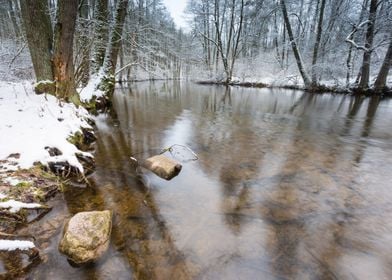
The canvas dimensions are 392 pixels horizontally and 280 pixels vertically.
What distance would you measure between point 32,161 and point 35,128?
3.25ft

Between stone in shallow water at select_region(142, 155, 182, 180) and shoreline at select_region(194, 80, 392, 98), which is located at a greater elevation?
shoreline at select_region(194, 80, 392, 98)

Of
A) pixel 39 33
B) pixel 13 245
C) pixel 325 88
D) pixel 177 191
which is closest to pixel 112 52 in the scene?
pixel 39 33

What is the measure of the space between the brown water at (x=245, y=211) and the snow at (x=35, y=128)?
2.14ft

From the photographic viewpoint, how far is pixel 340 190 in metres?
3.17

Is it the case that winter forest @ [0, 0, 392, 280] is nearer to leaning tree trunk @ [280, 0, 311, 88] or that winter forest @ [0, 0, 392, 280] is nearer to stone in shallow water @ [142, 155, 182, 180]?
stone in shallow water @ [142, 155, 182, 180]

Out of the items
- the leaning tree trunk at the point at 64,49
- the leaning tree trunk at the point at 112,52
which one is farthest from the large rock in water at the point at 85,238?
the leaning tree trunk at the point at 112,52

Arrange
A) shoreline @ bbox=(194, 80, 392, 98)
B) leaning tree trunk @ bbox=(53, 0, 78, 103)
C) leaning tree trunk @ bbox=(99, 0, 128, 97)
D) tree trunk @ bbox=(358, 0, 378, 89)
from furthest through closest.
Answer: shoreline @ bbox=(194, 80, 392, 98) → tree trunk @ bbox=(358, 0, 378, 89) → leaning tree trunk @ bbox=(99, 0, 128, 97) → leaning tree trunk @ bbox=(53, 0, 78, 103)

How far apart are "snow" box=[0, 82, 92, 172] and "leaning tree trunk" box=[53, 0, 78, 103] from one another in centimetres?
40

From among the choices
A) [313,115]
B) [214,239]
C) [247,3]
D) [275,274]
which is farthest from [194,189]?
[247,3]

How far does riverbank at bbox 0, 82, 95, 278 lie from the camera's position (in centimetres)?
221

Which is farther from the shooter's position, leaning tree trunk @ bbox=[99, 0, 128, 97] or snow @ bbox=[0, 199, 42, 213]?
leaning tree trunk @ bbox=[99, 0, 128, 97]

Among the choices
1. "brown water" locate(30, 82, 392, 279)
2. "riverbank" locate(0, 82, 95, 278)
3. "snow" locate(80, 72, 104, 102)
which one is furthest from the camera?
"snow" locate(80, 72, 104, 102)

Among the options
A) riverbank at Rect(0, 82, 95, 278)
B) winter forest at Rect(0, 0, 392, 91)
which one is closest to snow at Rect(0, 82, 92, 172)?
riverbank at Rect(0, 82, 95, 278)

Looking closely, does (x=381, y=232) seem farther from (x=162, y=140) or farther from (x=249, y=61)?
(x=249, y=61)
